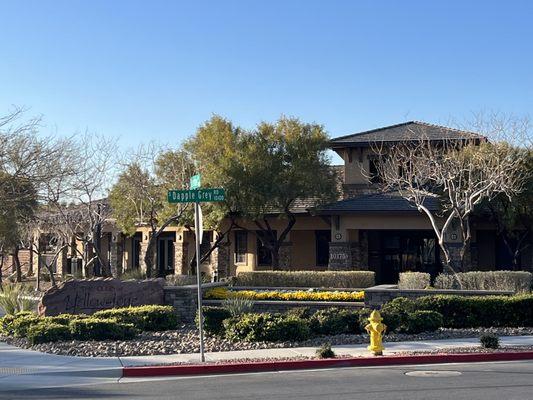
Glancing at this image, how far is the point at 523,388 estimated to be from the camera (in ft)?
35.0

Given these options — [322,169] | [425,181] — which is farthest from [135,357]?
[322,169]

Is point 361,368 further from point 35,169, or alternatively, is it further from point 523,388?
point 35,169

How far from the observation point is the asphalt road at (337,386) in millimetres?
10406

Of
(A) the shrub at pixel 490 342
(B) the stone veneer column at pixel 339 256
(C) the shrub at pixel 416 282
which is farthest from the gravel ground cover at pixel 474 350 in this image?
(B) the stone veneer column at pixel 339 256

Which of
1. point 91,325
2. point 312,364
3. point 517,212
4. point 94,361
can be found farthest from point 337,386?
point 517,212

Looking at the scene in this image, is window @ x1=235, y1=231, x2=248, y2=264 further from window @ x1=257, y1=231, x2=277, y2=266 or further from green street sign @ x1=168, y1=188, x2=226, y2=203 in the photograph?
green street sign @ x1=168, y1=188, x2=226, y2=203

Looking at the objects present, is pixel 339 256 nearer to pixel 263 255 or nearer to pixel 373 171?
pixel 373 171

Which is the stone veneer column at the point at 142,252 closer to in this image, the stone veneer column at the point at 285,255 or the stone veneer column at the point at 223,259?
the stone veneer column at the point at 223,259

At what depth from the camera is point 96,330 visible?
16.2 m

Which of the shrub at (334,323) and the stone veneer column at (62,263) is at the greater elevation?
the stone veneer column at (62,263)

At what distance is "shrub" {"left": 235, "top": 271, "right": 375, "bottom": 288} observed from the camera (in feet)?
86.2

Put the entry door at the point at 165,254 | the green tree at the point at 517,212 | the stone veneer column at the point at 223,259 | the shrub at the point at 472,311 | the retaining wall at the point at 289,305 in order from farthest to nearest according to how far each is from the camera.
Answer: the entry door at the point at 165,254 → the stone veneer column at the point at 223,259 → the green tree at the point at 517,212 → the retaining wall at the point at 289,305 → the shrub at the point at 472,311

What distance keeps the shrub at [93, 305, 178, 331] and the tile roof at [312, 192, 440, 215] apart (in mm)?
12977

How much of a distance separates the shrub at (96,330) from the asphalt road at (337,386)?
4.13m
